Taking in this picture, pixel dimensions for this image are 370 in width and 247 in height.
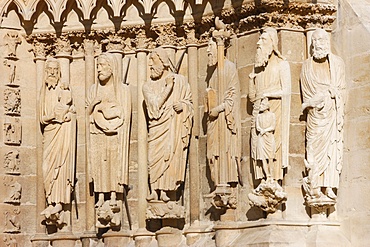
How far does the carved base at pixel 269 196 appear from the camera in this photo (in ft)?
44.4

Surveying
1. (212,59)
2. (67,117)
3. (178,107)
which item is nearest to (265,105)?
(212,59)

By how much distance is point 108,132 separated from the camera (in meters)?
15.0

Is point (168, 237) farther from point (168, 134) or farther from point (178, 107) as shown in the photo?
point (178, 107)

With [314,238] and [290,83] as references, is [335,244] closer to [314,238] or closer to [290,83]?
[314,238]

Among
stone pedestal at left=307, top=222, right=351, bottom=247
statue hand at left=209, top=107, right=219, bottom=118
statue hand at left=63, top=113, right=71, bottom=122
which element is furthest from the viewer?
statue hand at left=63, top=113, right=71, bottom=122

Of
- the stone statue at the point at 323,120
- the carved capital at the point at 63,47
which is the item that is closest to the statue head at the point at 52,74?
the carved capital at the point at 63,47

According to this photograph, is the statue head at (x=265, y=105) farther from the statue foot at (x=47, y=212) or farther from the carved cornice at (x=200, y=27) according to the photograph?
the statue foot at (x=47, y=212)

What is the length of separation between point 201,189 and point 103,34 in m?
2.29

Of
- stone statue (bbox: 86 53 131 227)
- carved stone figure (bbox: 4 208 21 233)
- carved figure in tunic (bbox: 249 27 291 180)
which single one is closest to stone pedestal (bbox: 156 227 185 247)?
stone statue (bbox: 86 53 131 227)

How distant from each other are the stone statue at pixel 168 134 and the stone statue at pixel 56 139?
3.72ft

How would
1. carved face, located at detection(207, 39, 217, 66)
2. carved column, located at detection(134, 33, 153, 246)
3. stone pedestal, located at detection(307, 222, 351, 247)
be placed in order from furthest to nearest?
1. carved column, located at detection(134, 33, 153, 246)
2. carved face, located at detection(207, 39, 217, 66)
3. stone pedestal, located at detection(307, 222, 351, 247)

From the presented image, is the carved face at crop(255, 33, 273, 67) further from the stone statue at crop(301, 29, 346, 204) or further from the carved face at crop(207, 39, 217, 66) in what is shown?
the carved face at crop(207, 39, 217, 66)

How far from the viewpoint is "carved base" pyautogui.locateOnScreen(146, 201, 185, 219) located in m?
14.6

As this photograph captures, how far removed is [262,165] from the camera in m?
13.7
